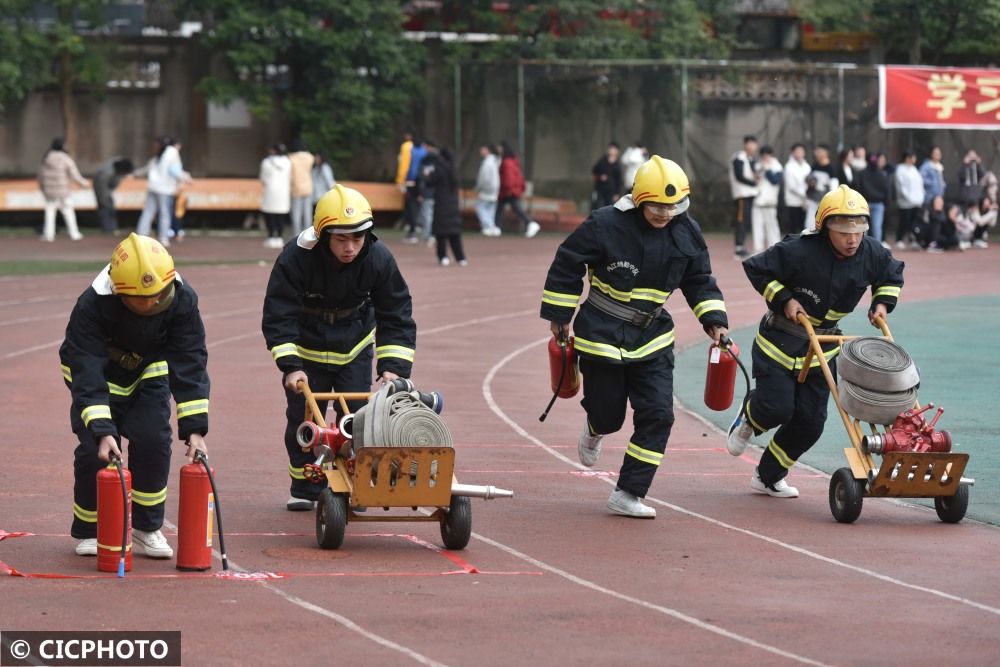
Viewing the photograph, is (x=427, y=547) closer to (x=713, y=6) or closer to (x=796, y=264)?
(x=796, y=264)

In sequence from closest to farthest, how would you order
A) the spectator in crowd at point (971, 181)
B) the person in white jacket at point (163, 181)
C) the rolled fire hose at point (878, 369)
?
the rolled fire hose at point (878, 369) < the person in white jacket at point (163, 181) < the spectator in crowd at point (971, 181)

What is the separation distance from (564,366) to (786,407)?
1.34 meters

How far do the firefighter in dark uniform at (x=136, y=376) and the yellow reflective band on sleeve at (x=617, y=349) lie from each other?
2410mm

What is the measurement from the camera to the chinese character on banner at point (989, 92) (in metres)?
32.6

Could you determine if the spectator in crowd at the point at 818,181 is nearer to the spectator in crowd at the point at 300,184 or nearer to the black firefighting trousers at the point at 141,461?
the spectator in crowd at the point at 300,184

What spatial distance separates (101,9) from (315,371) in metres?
26.2

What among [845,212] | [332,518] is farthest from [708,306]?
[332,518]

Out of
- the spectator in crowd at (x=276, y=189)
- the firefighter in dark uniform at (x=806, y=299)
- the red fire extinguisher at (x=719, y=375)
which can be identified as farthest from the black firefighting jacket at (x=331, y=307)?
the spectator in crowd at (x=276, y=189)

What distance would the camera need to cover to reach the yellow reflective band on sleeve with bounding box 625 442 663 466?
10.2 meters

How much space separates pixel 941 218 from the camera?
102ft

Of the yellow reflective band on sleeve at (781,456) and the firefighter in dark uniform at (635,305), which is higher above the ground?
the firefighter in dark uniform at (635,305)

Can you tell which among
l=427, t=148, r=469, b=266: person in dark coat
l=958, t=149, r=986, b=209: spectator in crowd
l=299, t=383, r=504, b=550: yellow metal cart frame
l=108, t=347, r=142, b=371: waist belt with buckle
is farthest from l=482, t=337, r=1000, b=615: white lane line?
l=958, t=149, r=986, b=209: spectator in crowd

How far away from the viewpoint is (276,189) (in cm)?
3016

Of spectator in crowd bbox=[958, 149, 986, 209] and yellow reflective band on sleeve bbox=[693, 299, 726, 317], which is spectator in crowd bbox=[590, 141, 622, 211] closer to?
spectator in crowd bbox=[958, 149, 986, 209]
